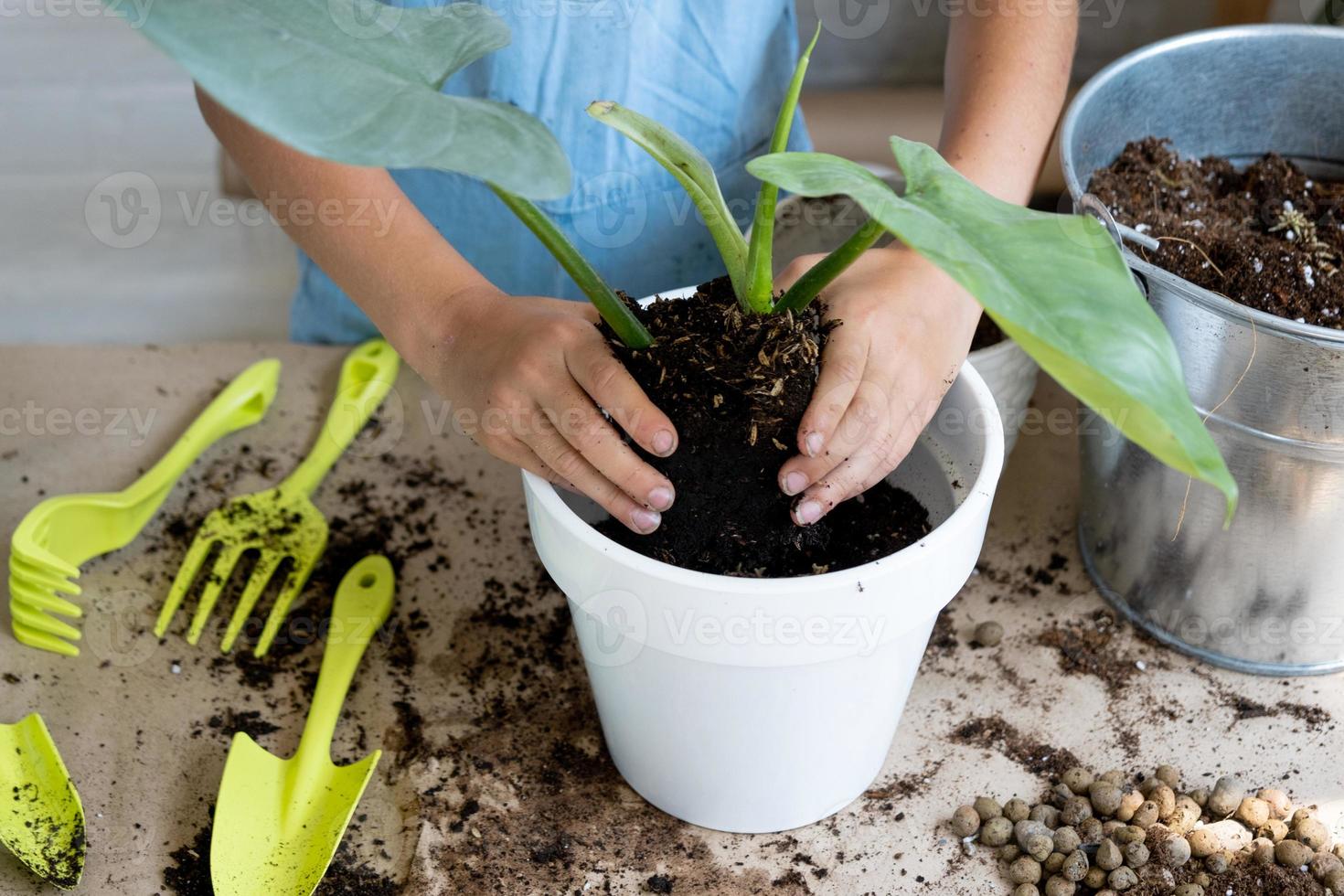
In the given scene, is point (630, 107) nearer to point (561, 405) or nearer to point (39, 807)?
point (561, 405)

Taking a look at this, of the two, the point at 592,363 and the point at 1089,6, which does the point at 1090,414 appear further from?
the point at 1089,6

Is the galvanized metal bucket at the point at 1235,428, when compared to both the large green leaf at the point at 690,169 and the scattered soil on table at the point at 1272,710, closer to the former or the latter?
the scattered soil on table at the point at 1272,710

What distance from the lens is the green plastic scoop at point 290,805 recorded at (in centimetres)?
66

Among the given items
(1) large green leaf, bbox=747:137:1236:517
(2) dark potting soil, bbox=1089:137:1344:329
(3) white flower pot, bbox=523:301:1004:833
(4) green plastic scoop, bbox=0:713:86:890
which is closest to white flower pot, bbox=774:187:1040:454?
(2) dark potting soil, bbox=1089:137:1344:329

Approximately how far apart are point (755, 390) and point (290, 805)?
38cm

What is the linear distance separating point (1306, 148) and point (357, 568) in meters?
0.77

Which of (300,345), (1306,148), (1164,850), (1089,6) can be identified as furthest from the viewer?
(1089,6)

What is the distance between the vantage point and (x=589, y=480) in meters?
0.59

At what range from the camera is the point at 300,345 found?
1069 mm

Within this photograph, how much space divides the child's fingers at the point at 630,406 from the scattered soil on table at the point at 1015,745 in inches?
13.4

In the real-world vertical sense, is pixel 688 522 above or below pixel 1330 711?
above

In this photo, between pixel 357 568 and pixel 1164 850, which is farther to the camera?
pixel 357 568

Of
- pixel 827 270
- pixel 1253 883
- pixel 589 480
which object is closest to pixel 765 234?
pixel 827 270

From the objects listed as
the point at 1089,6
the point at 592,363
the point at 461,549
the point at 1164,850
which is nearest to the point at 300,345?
the point at 461,549
